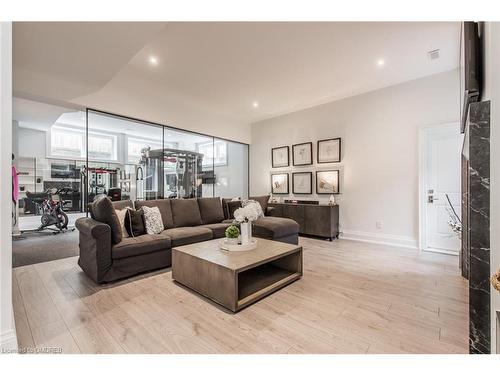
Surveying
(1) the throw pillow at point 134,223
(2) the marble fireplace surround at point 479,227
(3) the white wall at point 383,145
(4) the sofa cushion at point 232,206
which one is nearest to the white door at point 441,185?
(3) the white wall at point 383,145

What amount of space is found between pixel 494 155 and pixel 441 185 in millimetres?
2948

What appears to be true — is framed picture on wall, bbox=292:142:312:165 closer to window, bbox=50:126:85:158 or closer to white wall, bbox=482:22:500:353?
white wall, bbox=482:22:500:353

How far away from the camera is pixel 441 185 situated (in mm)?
3717

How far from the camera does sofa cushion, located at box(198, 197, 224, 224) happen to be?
4277mm

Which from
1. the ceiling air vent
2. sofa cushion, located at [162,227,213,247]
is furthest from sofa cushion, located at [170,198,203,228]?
the ceiling air vent

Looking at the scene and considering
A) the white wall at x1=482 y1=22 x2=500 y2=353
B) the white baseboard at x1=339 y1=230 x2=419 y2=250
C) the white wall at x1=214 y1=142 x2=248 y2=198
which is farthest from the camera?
the white wall at x1=214 y1=142 x2=248 y2=198

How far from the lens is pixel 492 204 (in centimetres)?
134

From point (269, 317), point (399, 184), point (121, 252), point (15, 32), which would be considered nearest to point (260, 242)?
point (269, 317)

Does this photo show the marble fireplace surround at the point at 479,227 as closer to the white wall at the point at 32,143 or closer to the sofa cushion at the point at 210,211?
the sofa cushion at the point at 210,211

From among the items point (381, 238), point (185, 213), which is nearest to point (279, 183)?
point (381, 238)

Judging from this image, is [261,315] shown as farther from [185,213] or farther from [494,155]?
[185,213]

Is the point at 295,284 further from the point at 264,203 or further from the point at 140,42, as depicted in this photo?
the point at 140,42

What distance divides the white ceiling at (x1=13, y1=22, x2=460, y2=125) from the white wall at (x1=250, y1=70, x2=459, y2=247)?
0.32 meters

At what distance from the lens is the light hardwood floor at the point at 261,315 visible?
1.55 m
